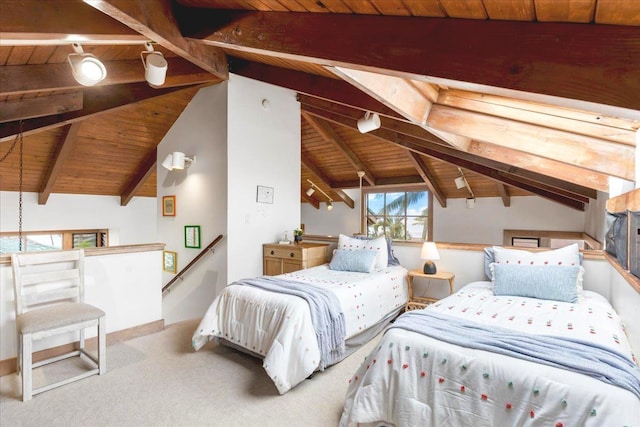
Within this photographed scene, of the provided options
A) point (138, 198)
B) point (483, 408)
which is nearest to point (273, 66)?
point (483, 408)

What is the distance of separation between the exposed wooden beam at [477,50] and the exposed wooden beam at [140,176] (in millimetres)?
4897

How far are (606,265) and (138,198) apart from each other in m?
7.90

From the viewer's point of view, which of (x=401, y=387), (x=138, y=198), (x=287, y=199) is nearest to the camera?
(x=401, y=387)

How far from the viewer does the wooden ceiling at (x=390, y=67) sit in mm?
1067

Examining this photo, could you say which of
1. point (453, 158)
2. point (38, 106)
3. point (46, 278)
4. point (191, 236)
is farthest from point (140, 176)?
point (453, 158)

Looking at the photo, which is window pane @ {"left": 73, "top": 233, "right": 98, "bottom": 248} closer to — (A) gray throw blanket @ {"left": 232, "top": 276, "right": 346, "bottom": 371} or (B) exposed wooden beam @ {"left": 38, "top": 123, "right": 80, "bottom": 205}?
(B) exposed wooden beam @ {"left": 38, "top": 123, "right": 80, "bottom": 205}

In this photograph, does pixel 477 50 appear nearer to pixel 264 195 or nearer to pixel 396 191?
pixel 264 195

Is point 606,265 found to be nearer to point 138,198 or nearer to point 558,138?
point 558,138

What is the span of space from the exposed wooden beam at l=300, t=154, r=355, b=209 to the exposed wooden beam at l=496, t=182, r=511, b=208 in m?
3.34

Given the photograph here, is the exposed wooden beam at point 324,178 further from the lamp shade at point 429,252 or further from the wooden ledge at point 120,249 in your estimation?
the wooden ledge at point 120,249

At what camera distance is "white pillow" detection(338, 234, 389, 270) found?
12.5ft

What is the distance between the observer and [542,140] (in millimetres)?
2268

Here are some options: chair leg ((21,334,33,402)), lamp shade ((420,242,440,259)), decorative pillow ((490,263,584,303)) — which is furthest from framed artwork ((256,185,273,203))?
decorative pillow ((490,263,584,303))

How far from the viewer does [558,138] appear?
220cm
